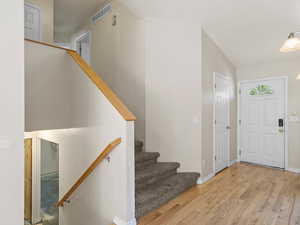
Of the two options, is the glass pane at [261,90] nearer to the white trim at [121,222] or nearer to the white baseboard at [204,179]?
the white baseboard at [204,179]

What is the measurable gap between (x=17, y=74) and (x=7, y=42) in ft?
0.82

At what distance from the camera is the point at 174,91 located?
3543 mm

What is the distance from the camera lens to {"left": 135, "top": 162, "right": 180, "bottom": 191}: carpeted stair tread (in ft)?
8.91

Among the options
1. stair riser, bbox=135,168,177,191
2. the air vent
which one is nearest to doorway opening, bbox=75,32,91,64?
the air vent

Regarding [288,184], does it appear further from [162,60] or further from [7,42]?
[7,42]

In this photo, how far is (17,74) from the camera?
1.49m

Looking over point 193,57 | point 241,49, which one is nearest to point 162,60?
point 193,57

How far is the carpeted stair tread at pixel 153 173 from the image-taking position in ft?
8.91

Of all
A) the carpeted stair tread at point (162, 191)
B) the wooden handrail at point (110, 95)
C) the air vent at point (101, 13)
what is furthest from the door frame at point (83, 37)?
the carpeted stair tread at point (162, 191)

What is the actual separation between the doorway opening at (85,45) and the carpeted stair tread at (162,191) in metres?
3.52

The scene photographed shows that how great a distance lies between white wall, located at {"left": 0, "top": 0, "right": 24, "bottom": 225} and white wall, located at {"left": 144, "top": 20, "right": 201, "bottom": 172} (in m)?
2.47

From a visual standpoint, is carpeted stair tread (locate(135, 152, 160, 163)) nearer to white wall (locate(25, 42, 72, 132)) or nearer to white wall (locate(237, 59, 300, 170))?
white wall (locate(25, 42, 72, 132))

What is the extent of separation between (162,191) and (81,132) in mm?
1492

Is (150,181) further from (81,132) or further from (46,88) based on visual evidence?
(46,88)
